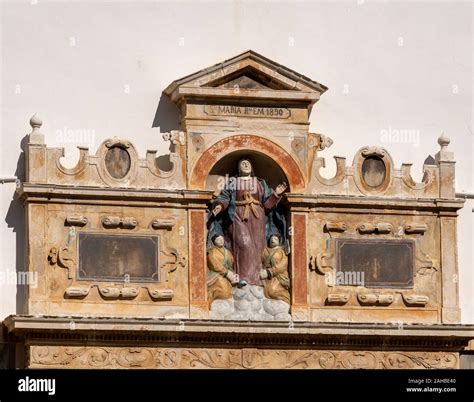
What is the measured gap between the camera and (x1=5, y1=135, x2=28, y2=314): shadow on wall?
28.5 m

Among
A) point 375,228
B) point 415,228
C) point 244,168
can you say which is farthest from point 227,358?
point 415,228

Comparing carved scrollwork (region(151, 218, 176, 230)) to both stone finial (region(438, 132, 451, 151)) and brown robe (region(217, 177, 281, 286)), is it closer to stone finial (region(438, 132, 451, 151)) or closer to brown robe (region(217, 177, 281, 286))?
brown robe (region(217, 177, 281, 286))

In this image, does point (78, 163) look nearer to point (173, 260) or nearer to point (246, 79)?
point (173, 260)

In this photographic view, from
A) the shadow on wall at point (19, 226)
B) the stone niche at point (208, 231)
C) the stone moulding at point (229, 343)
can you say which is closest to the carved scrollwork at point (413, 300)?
the stone niche at point (208, 231)

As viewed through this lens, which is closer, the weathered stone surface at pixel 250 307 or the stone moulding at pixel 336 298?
the weathered stone surface at pixel 250 307

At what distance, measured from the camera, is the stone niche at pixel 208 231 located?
93.1ft

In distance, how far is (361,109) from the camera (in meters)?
30.2

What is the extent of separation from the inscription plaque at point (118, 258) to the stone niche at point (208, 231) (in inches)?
0.7

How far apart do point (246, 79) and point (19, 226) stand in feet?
10.8

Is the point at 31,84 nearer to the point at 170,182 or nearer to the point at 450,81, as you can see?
the point at 170,182

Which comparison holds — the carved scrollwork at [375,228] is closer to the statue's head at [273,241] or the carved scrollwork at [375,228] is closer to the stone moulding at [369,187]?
the stone moulding at [369,187]

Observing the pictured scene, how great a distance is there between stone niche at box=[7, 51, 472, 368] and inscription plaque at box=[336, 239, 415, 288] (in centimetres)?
2

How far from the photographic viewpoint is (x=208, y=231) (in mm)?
29156
